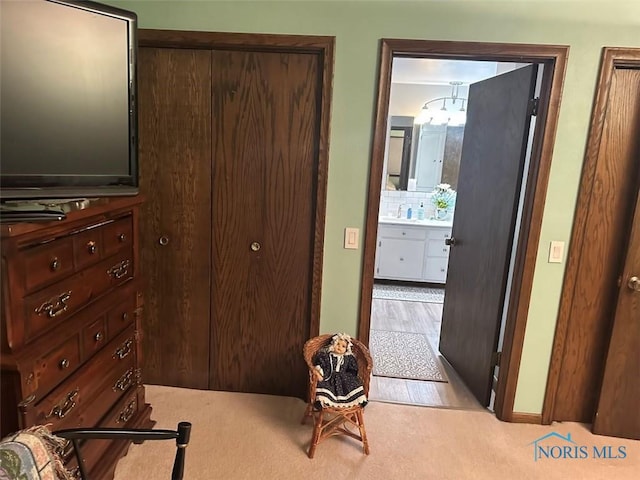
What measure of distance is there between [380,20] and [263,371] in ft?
6.63

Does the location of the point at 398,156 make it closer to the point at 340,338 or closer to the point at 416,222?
the point at 416,222

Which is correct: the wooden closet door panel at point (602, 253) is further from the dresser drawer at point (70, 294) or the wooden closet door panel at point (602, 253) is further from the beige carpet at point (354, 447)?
the dresser drawer at point (70, 294)

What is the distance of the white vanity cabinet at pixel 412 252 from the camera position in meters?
4.80

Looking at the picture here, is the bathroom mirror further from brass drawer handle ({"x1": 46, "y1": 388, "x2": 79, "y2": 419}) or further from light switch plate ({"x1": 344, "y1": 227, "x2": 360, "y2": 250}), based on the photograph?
brass drawer handle ({"x1": 46, "y1": 388, "x2": 79, "y2": 419})

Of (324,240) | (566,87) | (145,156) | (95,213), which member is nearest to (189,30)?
(145,156)

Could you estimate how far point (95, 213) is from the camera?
1567mm

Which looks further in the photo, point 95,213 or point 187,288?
point 187,288

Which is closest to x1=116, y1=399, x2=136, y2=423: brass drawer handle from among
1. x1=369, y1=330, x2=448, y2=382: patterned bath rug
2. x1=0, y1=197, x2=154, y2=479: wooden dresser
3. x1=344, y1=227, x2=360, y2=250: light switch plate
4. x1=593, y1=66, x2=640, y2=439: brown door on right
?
x1=0, y1=197, x2=154, y2=479: wooden dresser

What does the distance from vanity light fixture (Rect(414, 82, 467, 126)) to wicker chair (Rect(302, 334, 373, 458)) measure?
363 centimetres

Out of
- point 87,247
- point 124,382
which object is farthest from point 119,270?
point 124,382

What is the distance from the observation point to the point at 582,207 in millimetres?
2174

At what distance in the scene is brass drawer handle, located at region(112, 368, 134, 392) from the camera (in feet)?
6.27

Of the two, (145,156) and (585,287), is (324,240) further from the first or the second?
(585,287)

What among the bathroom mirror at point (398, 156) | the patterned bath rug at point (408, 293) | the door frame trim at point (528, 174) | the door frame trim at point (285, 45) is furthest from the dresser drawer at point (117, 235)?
the bathroom mirror at point (398, 156)
